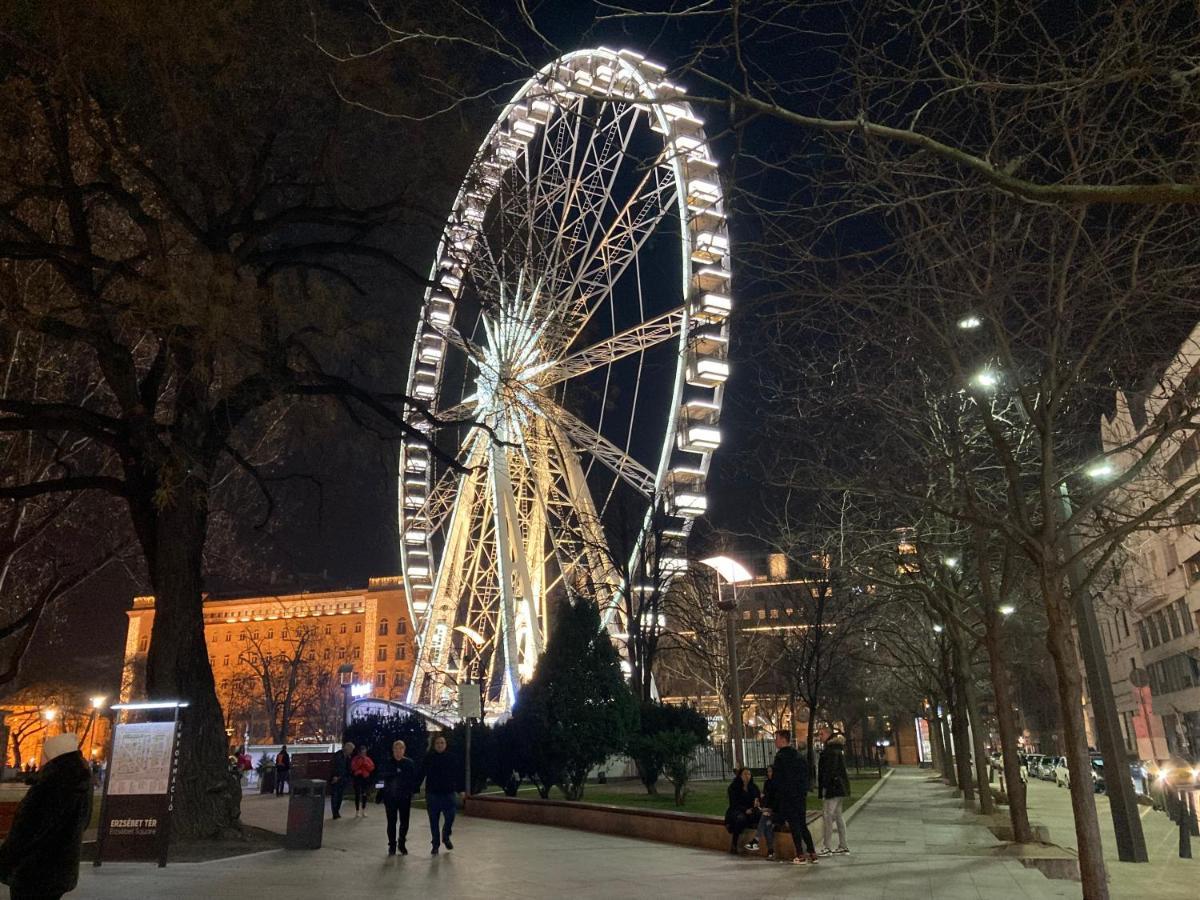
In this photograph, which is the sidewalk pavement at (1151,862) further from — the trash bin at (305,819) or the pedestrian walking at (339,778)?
the pedestrian walking at (339,778)

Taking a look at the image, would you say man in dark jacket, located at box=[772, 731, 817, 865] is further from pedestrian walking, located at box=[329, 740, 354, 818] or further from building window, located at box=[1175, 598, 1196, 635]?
building window, located at box=[1175, 598, 1196, 635]

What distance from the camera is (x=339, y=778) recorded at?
2094 cm

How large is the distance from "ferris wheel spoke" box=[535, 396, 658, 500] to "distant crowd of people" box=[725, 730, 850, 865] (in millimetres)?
14103

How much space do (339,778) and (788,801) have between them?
11769 millimetres

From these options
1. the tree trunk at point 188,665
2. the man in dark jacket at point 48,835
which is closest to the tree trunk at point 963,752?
the tree trunk at point 188,665

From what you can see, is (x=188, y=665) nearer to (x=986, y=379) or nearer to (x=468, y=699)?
(x=468, y=699)

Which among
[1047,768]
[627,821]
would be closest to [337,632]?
[1047,768]

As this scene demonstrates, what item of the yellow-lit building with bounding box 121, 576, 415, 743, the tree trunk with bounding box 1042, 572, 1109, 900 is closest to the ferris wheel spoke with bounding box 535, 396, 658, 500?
the tree trunk with bounding box 1042, 572, 1109, 900

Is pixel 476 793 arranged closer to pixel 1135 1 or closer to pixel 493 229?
pixel 493 229

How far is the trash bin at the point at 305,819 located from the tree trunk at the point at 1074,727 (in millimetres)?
9606

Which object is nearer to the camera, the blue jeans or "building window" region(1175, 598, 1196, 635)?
the blue jeans

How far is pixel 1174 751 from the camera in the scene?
168ft

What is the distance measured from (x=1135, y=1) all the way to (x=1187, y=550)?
46.2 metres

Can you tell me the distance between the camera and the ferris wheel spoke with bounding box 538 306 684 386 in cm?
2673
